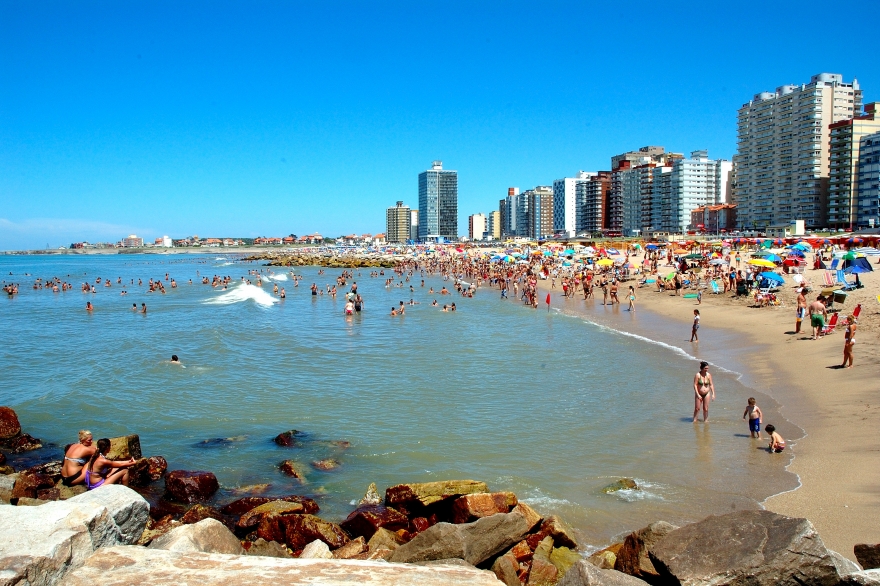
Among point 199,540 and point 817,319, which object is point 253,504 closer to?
point 199,540

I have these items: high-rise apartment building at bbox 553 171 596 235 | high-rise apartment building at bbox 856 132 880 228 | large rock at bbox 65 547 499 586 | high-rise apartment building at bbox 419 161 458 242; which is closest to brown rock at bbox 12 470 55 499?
large rock at bbox 65 547 499 586

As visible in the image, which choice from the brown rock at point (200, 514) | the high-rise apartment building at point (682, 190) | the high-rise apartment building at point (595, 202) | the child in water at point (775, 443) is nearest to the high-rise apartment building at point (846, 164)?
the high-rise apartment building at point (682, 190)

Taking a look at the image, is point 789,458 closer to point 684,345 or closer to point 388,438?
point 388,438

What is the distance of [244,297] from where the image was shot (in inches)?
1665

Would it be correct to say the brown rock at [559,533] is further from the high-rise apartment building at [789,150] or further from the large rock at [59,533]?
the high-rise apartment building at [789,150]

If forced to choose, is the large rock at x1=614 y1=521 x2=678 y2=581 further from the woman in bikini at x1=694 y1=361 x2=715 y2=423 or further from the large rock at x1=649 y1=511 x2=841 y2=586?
the woman in bikini at x1=694 y1=361 x2=715 y2=423

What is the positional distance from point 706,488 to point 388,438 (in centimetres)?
518

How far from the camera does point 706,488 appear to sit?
26.5ft

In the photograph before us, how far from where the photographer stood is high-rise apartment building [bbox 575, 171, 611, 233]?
423 feet

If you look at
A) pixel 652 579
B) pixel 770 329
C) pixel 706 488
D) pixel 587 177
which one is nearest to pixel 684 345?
pixel 770 329

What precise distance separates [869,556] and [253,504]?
6585 mm

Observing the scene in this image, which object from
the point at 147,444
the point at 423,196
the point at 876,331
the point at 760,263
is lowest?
the point at 147,444

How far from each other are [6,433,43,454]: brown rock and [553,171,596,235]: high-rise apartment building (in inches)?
5325

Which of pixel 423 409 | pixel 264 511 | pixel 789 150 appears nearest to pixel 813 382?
pixel 423 409
